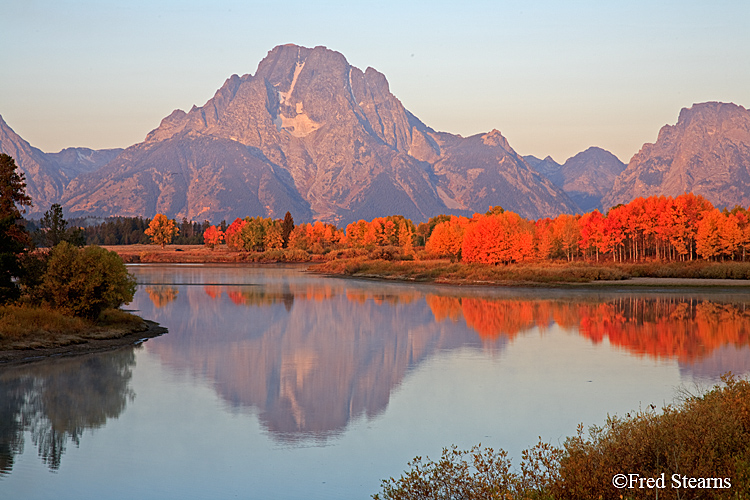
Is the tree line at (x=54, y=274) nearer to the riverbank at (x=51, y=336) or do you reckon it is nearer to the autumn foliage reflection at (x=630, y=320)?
the riverbank at (x=51, y=336)

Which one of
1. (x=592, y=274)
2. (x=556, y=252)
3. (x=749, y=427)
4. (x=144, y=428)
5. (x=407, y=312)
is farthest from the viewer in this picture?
(x=556, y=252)

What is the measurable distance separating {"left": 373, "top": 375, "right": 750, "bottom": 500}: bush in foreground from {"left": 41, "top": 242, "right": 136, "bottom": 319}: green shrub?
25.8 meters

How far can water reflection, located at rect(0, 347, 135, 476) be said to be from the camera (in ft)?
53.1

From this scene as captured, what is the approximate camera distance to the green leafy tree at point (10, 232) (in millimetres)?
31781

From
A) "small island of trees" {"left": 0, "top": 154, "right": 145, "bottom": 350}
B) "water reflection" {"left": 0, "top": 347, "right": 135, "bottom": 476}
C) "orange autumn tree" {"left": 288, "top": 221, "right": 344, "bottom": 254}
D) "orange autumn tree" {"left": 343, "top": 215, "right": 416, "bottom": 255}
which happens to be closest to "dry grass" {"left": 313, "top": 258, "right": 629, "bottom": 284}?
"small island of trees" {"left": 0, "top": 154, "right": 145, "bottom": 350}

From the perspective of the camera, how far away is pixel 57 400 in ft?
67.4

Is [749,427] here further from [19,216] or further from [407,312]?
[407,312]

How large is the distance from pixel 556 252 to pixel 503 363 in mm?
101248

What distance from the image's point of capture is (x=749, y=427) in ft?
37.5

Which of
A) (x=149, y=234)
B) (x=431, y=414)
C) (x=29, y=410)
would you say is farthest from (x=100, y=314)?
(x=149, y=234)

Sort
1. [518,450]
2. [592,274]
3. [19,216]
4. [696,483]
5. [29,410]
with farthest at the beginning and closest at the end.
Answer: [592,274] → [19,216] → [29,410] → [518,450] → [696,483]

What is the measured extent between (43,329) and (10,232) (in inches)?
250

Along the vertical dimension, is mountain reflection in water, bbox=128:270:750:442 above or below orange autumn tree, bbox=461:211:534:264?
below

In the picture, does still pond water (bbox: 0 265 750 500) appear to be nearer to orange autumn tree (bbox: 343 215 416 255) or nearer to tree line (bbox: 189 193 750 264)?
tree line (bbox: 189 193 750 264)
